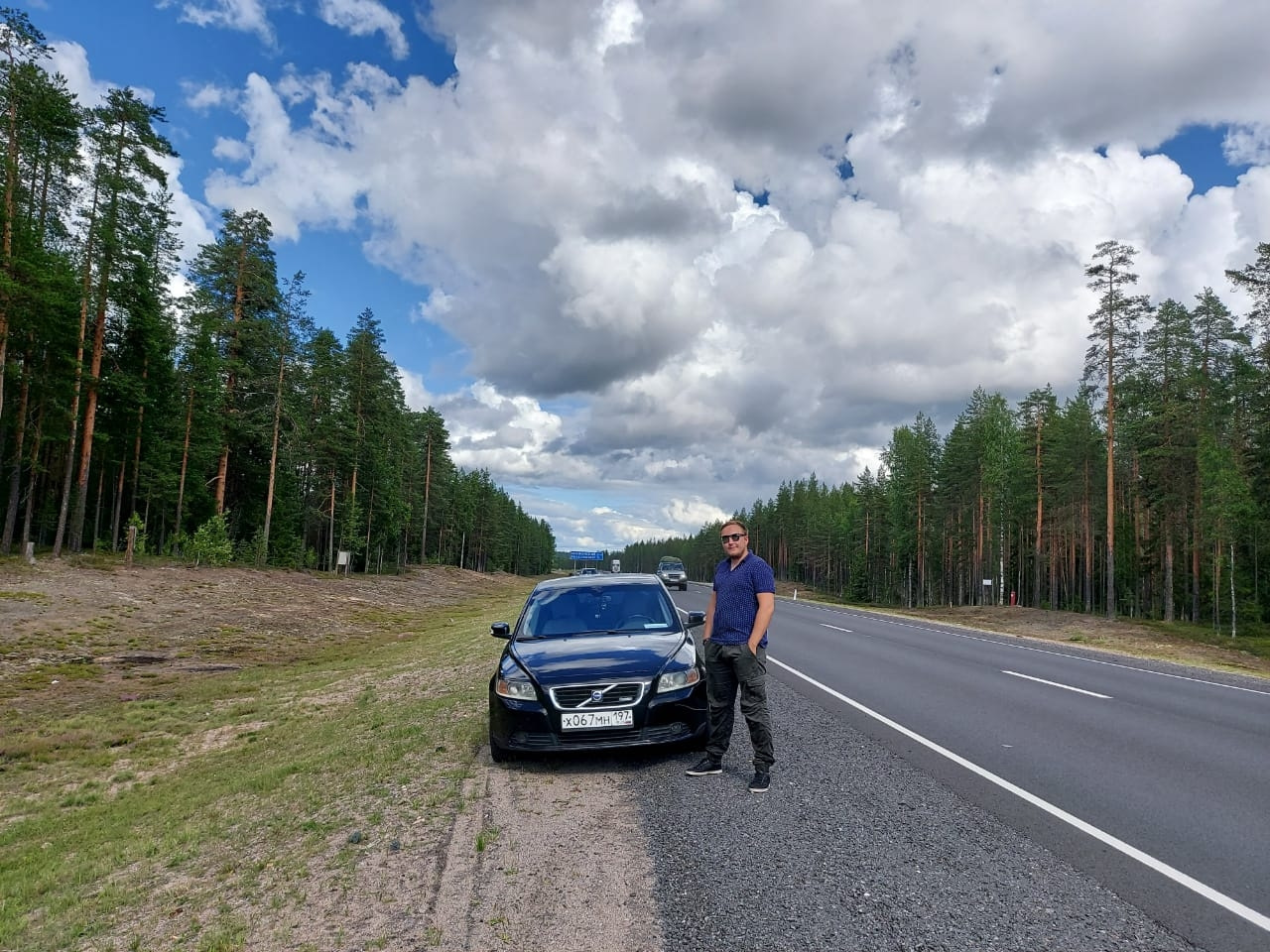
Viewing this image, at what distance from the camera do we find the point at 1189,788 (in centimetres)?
576

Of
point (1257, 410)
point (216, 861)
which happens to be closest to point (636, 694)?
point (216, 861)

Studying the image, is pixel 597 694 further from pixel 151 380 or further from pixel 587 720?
pixel 151 380

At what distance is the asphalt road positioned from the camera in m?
3.48

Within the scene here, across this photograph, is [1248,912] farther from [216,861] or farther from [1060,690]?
[1060,690]

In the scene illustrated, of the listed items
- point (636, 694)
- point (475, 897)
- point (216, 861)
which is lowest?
point (216, 861)

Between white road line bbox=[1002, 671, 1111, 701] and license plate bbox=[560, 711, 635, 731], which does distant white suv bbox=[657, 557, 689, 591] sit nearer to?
white road line bbox=[1002, 671, 1111, 701]

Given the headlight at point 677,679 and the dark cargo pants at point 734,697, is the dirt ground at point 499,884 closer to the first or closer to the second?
the headlight at point 677,679

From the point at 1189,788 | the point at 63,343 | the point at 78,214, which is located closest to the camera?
the point at 1189,788

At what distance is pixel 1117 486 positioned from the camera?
48.9 metres

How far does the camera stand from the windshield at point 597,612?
7367 mm

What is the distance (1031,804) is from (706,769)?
251 cm

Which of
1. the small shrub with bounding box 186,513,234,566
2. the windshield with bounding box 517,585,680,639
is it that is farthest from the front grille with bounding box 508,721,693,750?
the small shrub with bounding box 186,513,234,566

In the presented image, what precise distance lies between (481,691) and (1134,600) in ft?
191

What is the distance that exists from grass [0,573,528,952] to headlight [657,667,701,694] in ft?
6.13
